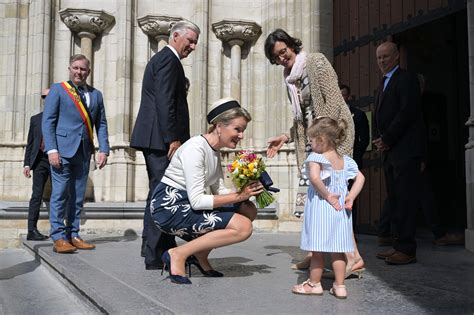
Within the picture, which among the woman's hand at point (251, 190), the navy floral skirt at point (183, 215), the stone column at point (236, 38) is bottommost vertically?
the navy floral skirt at point (183, 215)

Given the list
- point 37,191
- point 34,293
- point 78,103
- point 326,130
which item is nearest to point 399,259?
point 326,130

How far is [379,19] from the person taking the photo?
22.3 feet

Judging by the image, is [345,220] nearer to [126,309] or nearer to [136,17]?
[126,309]

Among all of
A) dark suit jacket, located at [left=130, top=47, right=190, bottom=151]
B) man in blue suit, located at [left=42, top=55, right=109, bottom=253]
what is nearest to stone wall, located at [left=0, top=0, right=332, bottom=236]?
man in blue suit, located at [left=42, top=55, right=109, bottom=253]

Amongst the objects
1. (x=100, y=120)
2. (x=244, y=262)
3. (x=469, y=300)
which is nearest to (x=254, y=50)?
(x=100, y=120)

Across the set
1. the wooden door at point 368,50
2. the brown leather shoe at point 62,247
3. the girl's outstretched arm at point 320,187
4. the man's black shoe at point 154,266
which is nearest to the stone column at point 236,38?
the wooden door at point 368,50

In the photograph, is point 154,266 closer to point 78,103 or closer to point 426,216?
point 78,103

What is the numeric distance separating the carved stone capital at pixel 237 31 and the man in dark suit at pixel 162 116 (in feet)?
15.5

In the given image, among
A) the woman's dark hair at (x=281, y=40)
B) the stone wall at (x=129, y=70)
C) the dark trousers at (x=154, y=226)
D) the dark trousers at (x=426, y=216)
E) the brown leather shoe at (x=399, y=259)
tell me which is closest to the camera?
the woman's dark hair at (x=281, y=40)

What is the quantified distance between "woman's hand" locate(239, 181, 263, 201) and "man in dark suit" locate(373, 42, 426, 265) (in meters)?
1.56

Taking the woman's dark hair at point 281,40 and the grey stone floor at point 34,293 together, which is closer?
the grey stone floor at point 34,293

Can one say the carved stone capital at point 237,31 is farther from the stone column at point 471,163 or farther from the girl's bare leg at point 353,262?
the girl's bare leg at point 353,262

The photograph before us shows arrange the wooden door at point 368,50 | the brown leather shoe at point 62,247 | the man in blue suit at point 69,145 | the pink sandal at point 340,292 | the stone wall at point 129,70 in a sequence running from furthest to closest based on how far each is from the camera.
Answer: the stone wall at point 129,70 < the wooden door at point 368,50 < the man in blue suit at point 69,145 < the brown leather shoe at point 62,247 < the pink sandal at point 340,292

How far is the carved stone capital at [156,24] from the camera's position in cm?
830
